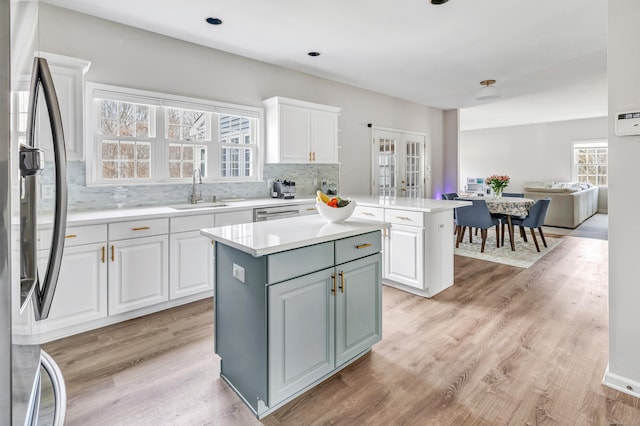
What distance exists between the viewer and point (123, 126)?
3.43m

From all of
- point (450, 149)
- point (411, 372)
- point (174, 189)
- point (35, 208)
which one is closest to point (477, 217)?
point (450, 149)

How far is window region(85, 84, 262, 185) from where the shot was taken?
3260 millimetres

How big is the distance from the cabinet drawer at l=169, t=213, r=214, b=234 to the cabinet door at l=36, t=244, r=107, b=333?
0.57 meters

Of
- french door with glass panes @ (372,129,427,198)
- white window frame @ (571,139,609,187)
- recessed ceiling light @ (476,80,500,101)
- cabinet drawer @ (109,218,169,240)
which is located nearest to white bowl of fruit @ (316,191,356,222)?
cabinet drawer @ (109,218,169,240)

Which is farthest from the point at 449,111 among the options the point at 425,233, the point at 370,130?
the point at 425,233

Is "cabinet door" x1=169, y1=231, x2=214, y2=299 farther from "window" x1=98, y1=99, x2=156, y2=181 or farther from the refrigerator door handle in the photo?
the refrigerator door handle

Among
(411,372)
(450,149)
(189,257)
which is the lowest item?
(411,372)

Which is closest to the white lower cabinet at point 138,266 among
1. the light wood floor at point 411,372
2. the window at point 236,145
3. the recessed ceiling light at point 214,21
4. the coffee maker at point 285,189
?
the light wood floor at point 411,372

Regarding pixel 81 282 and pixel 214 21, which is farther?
pixel 214 21

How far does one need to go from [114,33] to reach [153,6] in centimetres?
61

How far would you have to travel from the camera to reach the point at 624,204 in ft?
6.26

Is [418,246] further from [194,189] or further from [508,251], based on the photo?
Result: [508,251]

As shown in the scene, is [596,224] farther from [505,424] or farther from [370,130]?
[505,424]

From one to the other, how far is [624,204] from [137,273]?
135 inches
